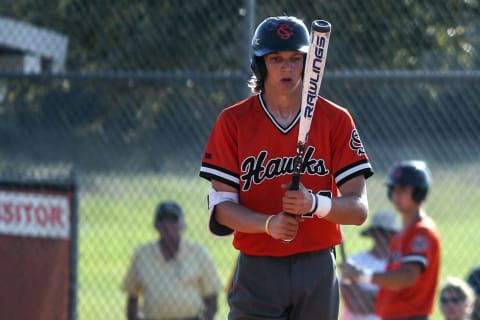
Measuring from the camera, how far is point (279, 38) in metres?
4.25

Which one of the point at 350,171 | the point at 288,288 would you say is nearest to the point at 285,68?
the point at 350,171

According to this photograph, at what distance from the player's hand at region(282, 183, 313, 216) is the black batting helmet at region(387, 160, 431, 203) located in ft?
9.27

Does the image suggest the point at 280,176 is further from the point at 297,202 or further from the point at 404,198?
the point at 404,198

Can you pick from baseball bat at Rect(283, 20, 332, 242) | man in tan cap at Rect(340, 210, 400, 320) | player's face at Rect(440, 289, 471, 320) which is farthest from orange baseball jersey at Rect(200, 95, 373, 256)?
man in tan cap at Rect(340, 210, 400, 320)

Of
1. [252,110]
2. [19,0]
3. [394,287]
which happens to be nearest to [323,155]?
[252,110]

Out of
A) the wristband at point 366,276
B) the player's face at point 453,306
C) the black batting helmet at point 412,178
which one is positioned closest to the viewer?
the wristband at point 366,276

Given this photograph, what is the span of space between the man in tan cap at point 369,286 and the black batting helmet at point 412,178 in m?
1.12

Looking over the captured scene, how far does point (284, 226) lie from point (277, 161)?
41cm

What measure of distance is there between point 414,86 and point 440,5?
1.91 feet

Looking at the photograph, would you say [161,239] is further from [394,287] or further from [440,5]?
[440,5]

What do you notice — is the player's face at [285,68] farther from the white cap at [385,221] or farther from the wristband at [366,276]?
the white cap at [385,221]

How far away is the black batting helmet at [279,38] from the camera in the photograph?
167 inches

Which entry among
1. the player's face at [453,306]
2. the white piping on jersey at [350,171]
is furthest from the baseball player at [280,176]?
the player's face at [453,306]

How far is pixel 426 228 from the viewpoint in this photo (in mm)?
6570
